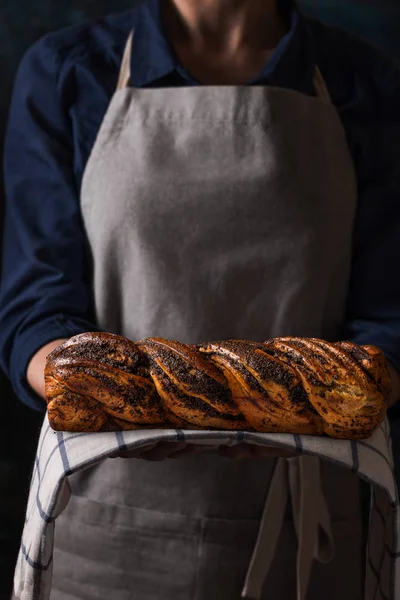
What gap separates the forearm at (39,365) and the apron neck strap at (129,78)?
14.6 inches

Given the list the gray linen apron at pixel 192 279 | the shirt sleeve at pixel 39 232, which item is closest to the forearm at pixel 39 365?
the shirt sleeve at pixel 39 232

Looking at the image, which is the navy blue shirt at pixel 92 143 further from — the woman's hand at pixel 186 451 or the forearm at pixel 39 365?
the woman's hand at pixel 186 451

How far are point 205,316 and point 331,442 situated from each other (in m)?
0.34

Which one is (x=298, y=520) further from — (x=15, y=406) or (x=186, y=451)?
(x=15, y=406)

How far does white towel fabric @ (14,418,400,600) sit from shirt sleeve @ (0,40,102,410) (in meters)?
0.24

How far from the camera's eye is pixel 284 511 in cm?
102

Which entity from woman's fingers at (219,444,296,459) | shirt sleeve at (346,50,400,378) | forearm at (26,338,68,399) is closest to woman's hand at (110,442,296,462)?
woman's fingers at (219,444,296,459)

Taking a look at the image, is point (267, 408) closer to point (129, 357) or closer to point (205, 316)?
point (129, 357)

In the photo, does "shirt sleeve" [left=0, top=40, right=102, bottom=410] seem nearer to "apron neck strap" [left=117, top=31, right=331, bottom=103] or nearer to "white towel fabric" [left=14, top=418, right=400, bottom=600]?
"apron neck strap" [left=117, top=31, right=331, bottom=103]

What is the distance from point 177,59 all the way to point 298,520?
63 centimetres

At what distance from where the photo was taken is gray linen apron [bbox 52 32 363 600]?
100 centimetres

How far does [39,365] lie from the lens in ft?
3.01

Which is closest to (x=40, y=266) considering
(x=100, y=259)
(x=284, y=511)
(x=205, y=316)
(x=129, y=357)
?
(x=100, y=259)

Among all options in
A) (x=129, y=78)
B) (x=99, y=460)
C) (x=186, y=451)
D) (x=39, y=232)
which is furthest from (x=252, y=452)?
(x=129, y=78)
